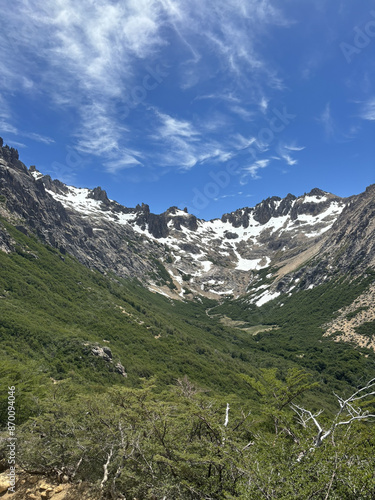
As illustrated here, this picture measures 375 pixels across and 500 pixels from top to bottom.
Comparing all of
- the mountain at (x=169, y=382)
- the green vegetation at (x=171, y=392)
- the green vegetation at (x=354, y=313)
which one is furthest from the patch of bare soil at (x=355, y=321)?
the green vegetation at (x=171, y=392)

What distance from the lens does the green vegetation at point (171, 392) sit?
33.2 feet

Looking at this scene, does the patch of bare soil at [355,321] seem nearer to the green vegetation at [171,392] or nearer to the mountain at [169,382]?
the mountain at [169,382]

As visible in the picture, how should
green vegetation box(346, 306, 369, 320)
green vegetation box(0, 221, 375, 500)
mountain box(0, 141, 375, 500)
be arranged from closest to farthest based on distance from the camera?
green vegetation box(0, 221, 375, 500)
mountain box(0, 141, 375, 500)
green vegetation box(346, 306, 369, 320)

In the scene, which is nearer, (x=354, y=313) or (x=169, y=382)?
(x=169, y=382)

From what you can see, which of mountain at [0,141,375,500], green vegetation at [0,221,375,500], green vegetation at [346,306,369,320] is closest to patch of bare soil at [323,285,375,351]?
green vegetation at [346,306,369,320]

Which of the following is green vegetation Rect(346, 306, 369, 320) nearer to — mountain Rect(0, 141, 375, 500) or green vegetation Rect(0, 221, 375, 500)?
mountain Rect(0, 141, 375, 500)

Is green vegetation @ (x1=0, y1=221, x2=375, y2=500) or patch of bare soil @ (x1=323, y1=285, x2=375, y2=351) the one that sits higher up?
green vegetation @ (x1=0, y1=221, x2=375, y2=500)

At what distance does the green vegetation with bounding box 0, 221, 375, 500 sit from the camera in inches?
399

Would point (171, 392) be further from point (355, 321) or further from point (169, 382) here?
point (355, 321)

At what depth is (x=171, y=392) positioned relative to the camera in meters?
23.1

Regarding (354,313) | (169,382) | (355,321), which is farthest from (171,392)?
(354,313)

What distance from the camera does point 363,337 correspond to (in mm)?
109625

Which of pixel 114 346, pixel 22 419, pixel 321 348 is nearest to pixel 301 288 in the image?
pixel 321 348

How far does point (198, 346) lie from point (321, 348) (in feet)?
179
